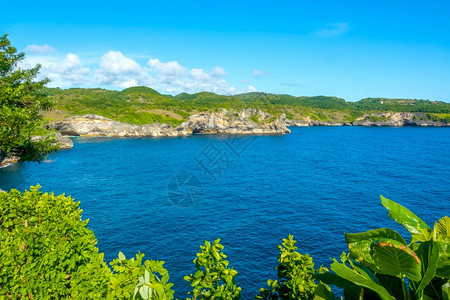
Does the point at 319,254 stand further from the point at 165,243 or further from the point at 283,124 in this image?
the point at 283,124

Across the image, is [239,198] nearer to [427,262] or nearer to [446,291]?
[446,291]

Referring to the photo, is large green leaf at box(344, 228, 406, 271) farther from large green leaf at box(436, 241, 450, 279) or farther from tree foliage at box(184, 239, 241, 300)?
tree foliage at box(184, 239, 241, 300)

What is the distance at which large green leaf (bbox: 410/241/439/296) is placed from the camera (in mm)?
3499

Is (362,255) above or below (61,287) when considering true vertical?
above

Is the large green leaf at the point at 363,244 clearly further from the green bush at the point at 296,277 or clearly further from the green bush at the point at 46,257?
the green bush at the point at 46,257

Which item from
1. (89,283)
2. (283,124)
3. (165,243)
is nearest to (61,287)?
(89,283)

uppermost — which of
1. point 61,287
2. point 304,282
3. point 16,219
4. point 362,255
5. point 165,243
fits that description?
point 362,255

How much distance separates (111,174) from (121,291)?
220 feet

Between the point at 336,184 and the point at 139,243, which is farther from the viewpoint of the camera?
the point at 336,184

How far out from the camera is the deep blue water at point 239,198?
34656 mm

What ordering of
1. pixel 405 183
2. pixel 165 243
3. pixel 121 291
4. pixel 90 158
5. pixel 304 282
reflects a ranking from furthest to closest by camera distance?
pixel 90 158
pixel 405 183
pixel 165 243
pixel 304 282
pixel 121 291

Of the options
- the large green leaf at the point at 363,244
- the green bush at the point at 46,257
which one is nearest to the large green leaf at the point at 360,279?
the large green leaf at the point at 363,244

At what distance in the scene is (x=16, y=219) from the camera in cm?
1018

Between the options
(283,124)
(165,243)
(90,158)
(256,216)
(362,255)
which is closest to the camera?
(362,255)
